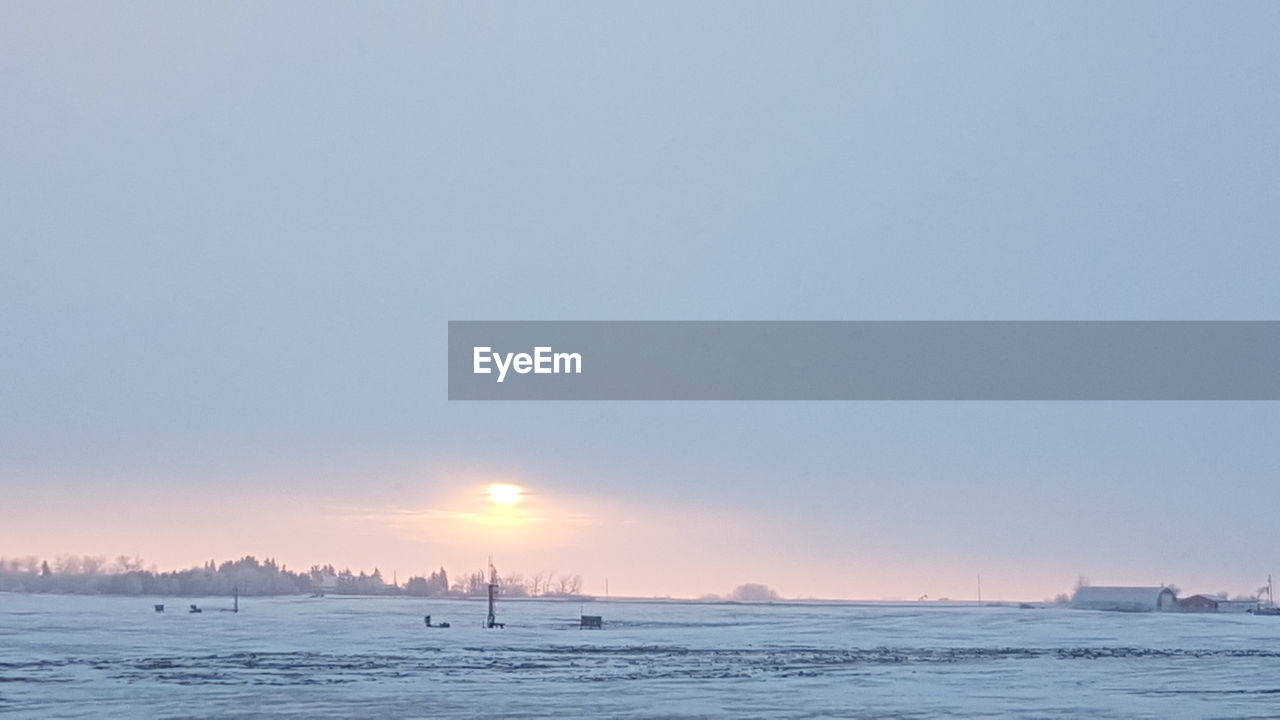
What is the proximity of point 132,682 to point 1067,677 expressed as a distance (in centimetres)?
3585

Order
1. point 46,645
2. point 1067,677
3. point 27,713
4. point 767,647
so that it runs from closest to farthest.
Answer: point 27,713 < point 1067,677 < point 46,645 < point 767,647

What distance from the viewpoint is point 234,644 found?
84.3 metres

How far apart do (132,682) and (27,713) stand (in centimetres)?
1195

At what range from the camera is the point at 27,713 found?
1622 inches

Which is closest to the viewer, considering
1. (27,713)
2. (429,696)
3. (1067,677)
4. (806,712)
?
(27,713)

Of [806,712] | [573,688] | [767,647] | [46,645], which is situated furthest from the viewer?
[767,647]

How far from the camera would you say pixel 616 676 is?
5875cm

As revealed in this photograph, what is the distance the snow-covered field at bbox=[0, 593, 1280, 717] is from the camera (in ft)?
146

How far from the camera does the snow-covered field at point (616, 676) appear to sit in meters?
44.6

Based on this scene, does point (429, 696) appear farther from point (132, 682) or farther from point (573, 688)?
point (132, 682)

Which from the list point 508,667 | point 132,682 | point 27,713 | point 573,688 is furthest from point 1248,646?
point 27,713

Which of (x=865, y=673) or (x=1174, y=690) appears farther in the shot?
(x=865, y=673)

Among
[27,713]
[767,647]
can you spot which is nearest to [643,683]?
[27,713]

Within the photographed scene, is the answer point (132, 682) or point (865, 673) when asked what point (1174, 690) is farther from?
point (132, 682)
